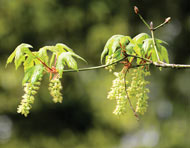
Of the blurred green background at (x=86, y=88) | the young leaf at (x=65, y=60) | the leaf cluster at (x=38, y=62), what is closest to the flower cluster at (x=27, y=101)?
the leaf cluster at (x=38, y=62)

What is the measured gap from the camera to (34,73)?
2.12 metres

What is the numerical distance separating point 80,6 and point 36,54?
27.8 ft

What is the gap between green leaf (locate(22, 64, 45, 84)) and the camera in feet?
6.87

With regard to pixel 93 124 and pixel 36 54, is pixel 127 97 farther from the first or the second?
pixel 93 124

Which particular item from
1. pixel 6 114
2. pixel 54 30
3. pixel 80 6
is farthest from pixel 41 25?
pixel 6 114

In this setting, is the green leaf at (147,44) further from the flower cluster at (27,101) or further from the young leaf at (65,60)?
the flower cluster at (27,101)

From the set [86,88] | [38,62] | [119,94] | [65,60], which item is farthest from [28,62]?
[86,88]

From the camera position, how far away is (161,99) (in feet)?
36.2

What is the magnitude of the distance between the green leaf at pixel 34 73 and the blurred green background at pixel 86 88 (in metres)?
7.59

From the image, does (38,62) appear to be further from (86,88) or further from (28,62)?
(86,88)

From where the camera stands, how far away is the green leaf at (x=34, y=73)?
209 cm

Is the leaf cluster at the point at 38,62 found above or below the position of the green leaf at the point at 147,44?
below

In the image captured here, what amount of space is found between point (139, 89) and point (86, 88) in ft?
27.0

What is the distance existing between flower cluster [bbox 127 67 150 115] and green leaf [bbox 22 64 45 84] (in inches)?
18.6
